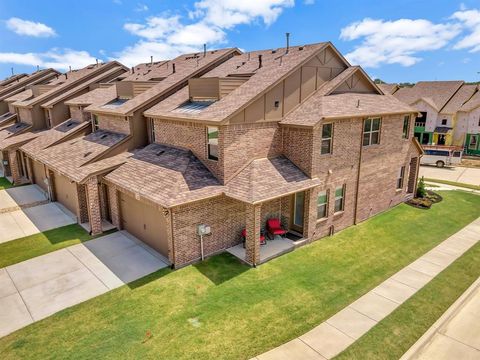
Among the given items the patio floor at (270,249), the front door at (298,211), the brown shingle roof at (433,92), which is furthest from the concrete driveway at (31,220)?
the brown shingle roof at (433,92)

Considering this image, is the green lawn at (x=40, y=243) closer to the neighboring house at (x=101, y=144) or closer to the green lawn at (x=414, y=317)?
the neighboring house at (x=101, y=144)

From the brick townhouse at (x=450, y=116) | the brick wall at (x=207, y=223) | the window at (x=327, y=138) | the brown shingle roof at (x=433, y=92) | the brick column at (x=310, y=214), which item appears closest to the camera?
the brick wall at (x=207, y=223)

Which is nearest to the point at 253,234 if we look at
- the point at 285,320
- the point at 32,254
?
the point at 285,320

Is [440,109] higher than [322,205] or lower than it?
higher

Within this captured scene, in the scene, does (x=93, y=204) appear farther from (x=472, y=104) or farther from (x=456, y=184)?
(x=472, y=104)

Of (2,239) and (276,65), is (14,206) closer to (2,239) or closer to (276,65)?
(2,239)

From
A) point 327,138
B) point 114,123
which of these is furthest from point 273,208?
point 114,123
